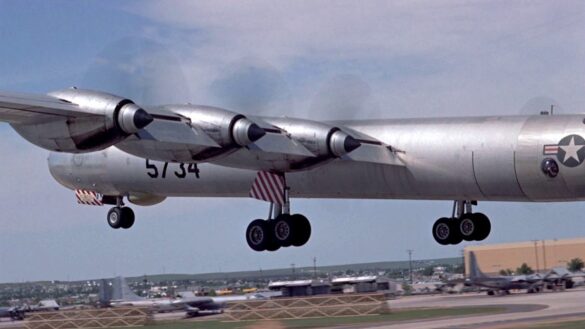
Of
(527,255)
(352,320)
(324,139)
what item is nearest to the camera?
(324,139)

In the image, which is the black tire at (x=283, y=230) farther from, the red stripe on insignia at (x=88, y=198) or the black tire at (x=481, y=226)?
the red stripe on insignia at (x=88, y=198)

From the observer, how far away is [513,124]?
3328 cm

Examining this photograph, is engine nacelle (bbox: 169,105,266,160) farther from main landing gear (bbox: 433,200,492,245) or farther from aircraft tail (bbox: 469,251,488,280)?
aircraft tail (bbox: 469,251,488,280)

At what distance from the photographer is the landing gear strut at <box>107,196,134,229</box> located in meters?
43.3

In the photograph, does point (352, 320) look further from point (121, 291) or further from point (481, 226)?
point (121, 291)

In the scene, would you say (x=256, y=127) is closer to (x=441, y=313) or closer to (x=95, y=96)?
(x=95, y=96)

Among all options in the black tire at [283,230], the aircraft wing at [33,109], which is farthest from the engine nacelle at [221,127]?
the black tire at [283,230]

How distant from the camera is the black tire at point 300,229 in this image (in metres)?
37.1

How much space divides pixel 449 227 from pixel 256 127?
29.0ft

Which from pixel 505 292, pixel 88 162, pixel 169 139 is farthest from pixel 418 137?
pixel 505 292

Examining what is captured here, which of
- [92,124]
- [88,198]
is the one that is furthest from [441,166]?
[88,198]

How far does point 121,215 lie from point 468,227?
14.0 metres

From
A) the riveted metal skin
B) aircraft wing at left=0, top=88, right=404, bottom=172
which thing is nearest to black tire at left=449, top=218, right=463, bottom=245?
the riveted metal skin

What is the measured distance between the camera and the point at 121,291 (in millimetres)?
90688
